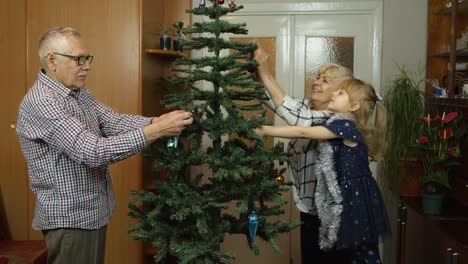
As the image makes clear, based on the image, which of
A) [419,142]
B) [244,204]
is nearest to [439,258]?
[419,142]

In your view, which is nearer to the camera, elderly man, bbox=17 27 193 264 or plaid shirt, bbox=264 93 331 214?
elderly man, bbox=17 27 193 264

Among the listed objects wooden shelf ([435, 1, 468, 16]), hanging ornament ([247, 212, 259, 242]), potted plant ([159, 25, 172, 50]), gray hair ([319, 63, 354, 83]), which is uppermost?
wooden shelf ([435, 1, 468, 16])

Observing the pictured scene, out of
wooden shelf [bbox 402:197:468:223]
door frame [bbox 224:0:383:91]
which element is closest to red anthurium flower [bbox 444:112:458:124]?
wooden shelf [bbox 402:197:468:223]

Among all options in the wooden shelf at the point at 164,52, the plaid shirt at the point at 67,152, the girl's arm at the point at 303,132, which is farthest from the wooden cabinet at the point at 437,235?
the wooden shelf at the point at 164,52

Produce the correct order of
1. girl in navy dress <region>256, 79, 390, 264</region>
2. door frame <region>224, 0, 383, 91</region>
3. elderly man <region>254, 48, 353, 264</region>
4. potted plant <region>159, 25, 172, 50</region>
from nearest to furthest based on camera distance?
girl in navy dress <region>256, 79, 390, 264</region>
elderly man <region>254, 48, 353, 264</region>
potted plant <region>159, 25, 172, 50</region>
door frame <region>224, 0, 383, 91</region>

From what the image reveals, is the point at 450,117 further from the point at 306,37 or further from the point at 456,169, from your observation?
the point at 306,37

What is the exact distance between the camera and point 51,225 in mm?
2008

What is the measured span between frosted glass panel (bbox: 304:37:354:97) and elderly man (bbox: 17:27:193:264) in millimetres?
2418

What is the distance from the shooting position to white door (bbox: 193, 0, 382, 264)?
4.07 metres

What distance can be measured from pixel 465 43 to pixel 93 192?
2.51 meters

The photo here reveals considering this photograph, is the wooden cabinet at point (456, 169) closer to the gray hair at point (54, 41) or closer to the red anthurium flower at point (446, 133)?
the red anthurium flower at point (446, 133)

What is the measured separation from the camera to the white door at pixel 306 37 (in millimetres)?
4066

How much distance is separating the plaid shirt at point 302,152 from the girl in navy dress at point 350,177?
0.30ft

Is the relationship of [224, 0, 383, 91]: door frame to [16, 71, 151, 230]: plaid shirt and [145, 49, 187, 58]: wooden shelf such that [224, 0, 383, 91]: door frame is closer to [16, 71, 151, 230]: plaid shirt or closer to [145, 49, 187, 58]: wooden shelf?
[145, 49, 187, 58]: wooden shelf
